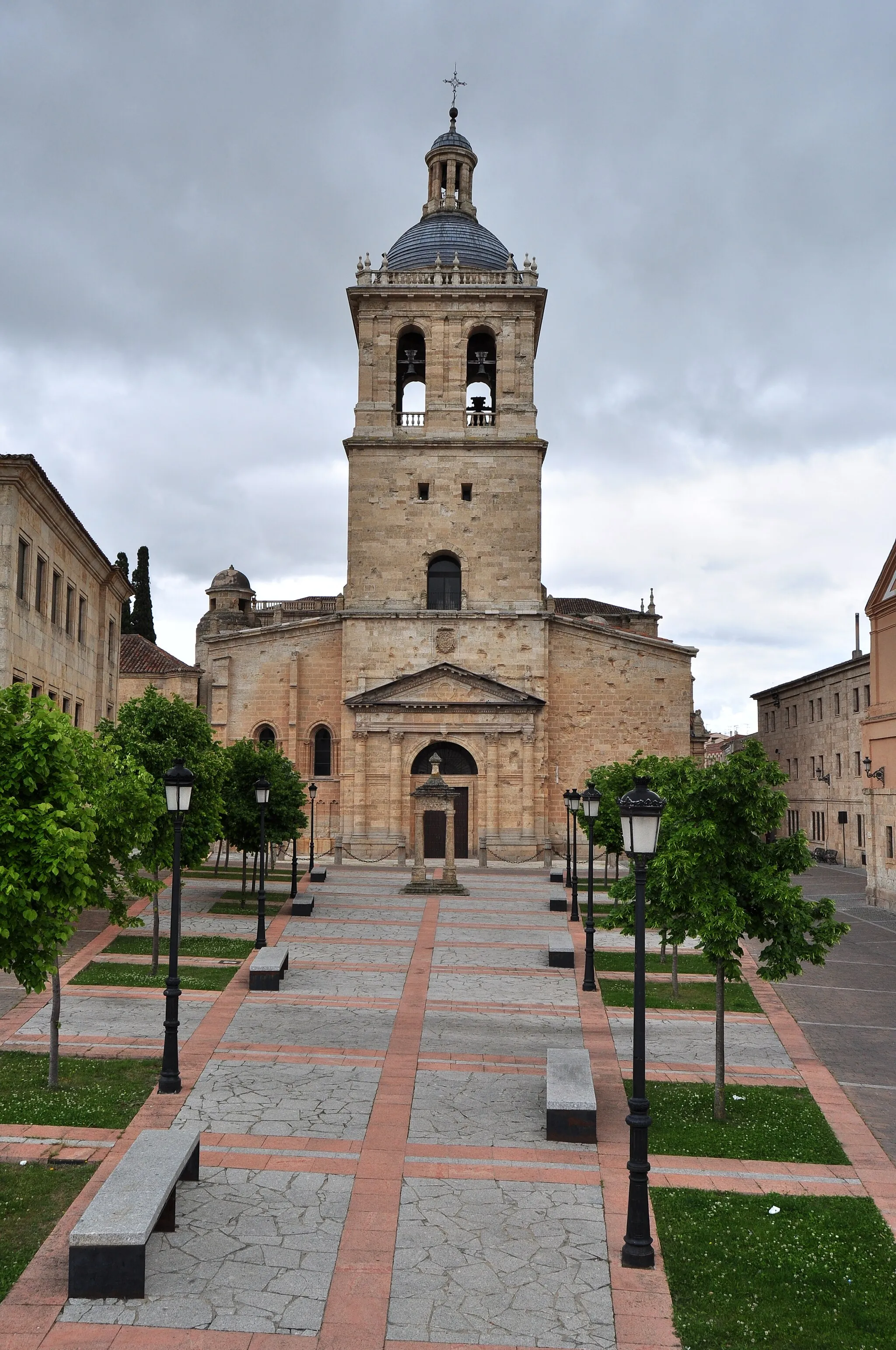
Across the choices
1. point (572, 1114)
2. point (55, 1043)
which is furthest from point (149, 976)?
point (572, 1114)

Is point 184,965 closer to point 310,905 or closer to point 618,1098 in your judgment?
point 310,905

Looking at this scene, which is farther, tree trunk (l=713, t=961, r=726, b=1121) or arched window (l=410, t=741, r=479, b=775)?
arched window (l=410, t=741, r=479, b=775)

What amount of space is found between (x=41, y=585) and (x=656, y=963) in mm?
16516

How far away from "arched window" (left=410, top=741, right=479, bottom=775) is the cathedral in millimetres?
65

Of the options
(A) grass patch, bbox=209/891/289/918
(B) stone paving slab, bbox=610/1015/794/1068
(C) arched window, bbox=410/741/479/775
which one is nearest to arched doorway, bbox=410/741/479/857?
(C) arched window, bbox=410/741/479/775

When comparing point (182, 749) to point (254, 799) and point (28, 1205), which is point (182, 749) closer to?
point (254, 799)

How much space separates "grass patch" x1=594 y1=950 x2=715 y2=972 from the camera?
20.0 meters

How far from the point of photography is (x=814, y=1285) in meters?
7.83

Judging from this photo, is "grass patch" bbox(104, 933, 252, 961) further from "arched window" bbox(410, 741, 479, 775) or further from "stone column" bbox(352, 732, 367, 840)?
"arched window" bbox(410, 741, 479, 775)

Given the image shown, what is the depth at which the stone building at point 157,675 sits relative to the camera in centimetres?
5266

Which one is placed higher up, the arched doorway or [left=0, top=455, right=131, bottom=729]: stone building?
[left=0, top=455, right=131, bottom=729]: stone building

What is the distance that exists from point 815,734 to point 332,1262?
46780 millimetres

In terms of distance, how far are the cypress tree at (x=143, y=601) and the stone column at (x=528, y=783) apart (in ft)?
101

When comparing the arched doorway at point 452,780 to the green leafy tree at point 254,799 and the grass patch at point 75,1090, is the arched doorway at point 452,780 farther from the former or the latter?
the grass patch at point 75,1090
